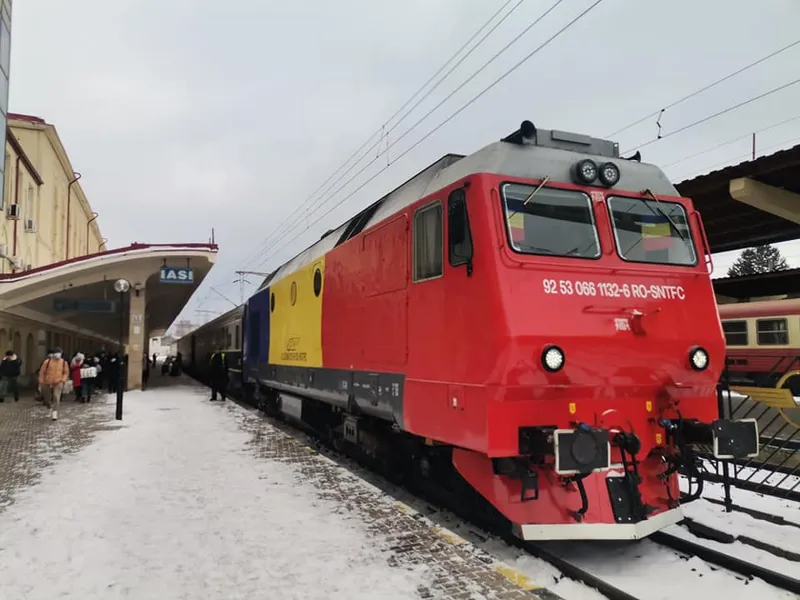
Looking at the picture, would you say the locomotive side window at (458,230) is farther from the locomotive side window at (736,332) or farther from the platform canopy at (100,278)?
the platform canopy at (100,278)

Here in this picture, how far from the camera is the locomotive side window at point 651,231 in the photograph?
5848 millimetres

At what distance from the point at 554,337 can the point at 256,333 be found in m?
10.4

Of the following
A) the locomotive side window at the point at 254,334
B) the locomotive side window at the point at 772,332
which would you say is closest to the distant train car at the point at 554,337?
the locomotive side window at the point at 254,334

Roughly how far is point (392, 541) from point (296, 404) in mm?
6153

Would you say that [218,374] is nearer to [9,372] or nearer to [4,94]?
[9,372]

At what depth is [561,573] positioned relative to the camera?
4902 millimetres

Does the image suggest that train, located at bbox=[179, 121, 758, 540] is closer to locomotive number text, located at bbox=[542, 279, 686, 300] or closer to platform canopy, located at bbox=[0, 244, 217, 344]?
→ locomotive number text, located at bbox=[542, 279, 686, 300]

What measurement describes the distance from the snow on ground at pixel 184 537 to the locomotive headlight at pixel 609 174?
3839 millimetres

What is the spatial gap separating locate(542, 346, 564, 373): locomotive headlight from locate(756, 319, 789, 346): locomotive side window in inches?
576

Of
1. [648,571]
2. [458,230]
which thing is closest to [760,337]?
[648,571]

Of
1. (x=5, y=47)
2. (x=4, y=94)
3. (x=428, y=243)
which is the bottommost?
(x=428, y=243)

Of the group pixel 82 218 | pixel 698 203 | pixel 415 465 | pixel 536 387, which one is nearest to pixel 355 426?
pixel 415 465

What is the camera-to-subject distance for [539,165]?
576cm

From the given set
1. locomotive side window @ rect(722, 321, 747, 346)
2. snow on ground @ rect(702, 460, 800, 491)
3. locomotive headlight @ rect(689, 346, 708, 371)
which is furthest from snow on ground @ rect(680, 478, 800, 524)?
locomotive side window @ rect(722, 321, 747, 346)
